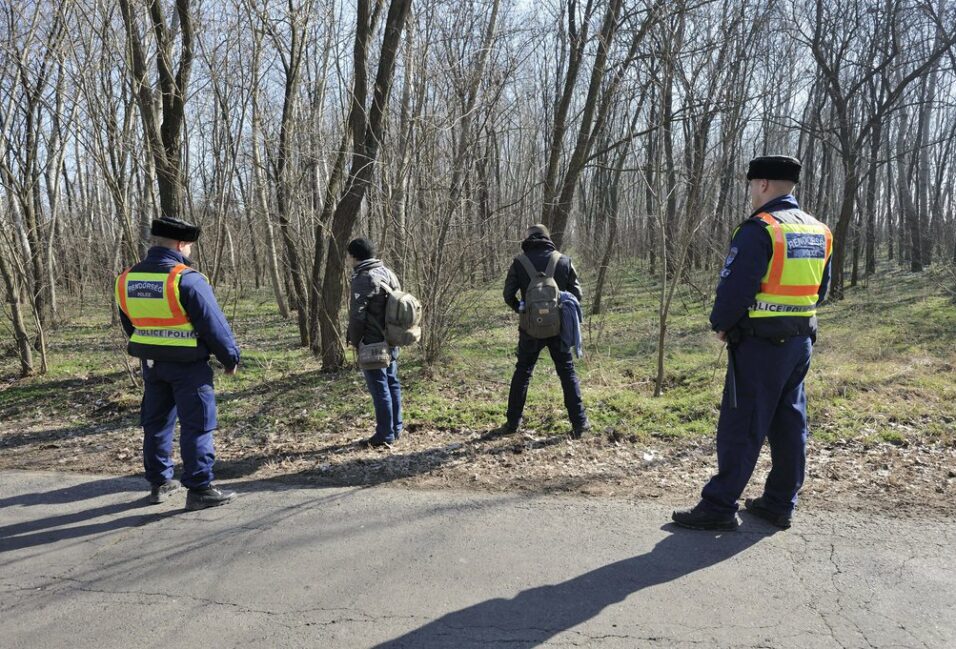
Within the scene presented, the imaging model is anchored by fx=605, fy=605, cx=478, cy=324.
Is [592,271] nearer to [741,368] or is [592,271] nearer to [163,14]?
[163,14]

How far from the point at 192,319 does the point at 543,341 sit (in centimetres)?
289

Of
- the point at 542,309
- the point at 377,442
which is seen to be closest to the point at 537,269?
the point at 542,309

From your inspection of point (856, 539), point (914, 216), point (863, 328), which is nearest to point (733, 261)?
point (856, 539)

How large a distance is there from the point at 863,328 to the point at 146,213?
1325cm

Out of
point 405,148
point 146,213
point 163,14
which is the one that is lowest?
point 146,213

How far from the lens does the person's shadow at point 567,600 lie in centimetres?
267

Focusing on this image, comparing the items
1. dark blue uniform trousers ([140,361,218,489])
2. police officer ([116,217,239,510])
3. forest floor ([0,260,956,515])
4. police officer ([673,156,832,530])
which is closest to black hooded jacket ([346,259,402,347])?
forest floor ([0,260,956,515])

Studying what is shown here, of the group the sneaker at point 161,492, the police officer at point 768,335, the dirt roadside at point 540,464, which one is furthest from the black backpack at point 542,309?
the sneaker at point 161,492

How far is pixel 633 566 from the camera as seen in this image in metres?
3.26

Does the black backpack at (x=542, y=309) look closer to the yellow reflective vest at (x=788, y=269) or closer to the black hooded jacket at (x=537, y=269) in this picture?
the black hooded jacket at (x=537, y=269)

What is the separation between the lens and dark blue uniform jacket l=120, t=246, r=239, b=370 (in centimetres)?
410

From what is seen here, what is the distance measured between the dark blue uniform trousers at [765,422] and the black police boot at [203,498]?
3.23 meters

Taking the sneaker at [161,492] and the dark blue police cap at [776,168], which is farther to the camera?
the sneaker at [161,492]

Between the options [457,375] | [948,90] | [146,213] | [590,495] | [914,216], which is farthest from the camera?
[948,90]
